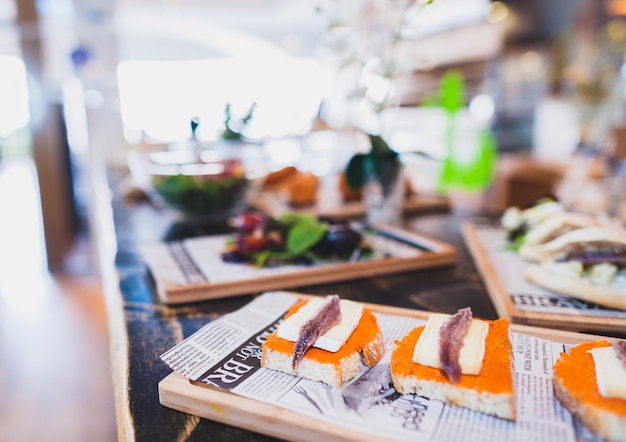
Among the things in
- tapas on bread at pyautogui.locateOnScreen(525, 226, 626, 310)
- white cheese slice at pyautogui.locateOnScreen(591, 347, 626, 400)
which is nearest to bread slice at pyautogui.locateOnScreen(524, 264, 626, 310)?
tapas on bread at pyautogui.locateOnScreen(525, 226, 626, 310)

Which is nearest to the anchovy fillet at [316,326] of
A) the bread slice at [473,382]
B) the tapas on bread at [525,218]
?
the bread slice at [473,382]

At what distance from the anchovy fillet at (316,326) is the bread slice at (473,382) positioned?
0.11 metres

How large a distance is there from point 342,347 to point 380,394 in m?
0.09

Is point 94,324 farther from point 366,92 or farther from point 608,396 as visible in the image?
point 608,396

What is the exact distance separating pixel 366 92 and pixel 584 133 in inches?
136

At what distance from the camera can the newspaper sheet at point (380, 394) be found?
0.58 metres

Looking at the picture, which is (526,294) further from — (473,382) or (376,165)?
(376,165)

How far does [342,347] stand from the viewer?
2.34 feet

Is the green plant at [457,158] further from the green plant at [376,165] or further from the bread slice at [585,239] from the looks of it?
the bread slice at [585,239]

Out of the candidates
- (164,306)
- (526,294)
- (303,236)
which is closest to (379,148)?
(303,236)

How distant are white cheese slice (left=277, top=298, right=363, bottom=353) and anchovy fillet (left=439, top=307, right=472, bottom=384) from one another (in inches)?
5.4

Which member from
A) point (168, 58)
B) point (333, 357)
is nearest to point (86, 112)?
point (333, 357)

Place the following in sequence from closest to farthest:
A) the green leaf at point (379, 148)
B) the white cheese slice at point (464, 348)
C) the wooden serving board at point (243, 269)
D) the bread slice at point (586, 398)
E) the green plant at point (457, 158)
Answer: the bread slice at point (586, 398) → the white cheese slice at point (464, 348) → the wooden serving board at point (243, 269) → the green leaf at point (379, 148) → the green plant at point (457, 158)

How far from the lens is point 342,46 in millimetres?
1552
